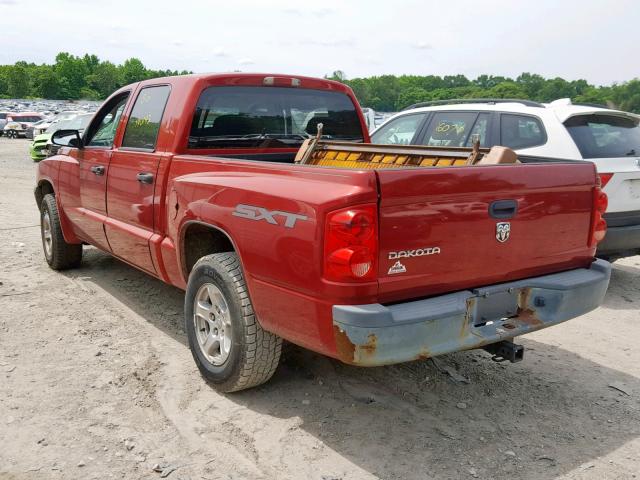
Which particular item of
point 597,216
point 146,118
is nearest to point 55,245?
point 146,118

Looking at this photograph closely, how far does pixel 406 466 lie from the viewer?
293cm

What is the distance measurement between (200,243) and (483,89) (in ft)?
130

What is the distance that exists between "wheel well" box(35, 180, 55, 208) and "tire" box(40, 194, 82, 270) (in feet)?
0.56

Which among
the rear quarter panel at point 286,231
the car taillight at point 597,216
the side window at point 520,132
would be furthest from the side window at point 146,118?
the side window at point 520,132

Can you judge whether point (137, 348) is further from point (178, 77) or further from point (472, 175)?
point (472, 175)

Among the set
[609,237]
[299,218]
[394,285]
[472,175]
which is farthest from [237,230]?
[609,237]

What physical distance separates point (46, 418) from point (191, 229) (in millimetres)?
1377

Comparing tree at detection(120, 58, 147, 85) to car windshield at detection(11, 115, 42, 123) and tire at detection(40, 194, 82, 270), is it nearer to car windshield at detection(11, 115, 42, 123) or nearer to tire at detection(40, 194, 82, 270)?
car windshield at detection(11, 115, 42, 123)

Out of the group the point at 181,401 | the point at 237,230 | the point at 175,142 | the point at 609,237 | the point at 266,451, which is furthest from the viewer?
the point at 609,237

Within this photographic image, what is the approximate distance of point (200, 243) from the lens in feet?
13.0

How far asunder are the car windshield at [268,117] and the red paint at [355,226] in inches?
6.0

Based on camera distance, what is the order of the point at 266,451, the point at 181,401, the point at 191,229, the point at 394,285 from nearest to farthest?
1. the point at 394,285
2. the point at 266,451
3. the point at 181,401
4. the point at 191,229

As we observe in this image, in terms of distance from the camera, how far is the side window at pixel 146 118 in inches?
175

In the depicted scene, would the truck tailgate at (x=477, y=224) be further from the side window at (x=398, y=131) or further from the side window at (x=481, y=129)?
the side window at (x=398, y=131)
